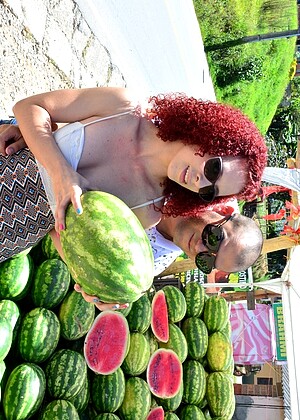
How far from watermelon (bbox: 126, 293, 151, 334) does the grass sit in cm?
697

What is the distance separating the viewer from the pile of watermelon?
3.33 m

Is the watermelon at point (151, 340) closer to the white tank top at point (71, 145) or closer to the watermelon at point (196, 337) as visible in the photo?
the watermelon at point (196, 337)

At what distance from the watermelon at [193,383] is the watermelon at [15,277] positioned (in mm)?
2161

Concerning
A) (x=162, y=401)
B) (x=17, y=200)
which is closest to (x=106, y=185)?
(x=17, y=200)

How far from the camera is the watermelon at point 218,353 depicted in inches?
200

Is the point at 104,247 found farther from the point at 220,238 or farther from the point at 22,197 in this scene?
the point at 220,238

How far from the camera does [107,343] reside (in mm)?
4016

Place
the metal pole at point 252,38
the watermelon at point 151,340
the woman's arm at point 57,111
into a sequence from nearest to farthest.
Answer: the woman's arm at point 57,111, the watermelon at point 151,340, the metal pole at point 252,38

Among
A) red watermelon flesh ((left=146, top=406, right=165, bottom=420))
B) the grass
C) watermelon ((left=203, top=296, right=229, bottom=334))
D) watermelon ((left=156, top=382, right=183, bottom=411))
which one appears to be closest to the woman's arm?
red watermelon flesh ((left=146, top=406, right=165, bottom=420))

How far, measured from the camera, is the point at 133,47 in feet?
21.2

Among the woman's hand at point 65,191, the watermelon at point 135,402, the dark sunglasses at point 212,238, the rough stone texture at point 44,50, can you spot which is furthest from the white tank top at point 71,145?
the watermelon at point 135,402

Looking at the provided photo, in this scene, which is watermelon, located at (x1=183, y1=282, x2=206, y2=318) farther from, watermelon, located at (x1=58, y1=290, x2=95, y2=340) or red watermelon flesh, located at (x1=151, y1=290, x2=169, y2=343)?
watermelon, located at (x1=58, y1=290, x2=95, y2=340)

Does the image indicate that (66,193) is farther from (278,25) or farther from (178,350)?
(278,25)

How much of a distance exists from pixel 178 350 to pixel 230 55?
758 cm
